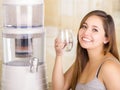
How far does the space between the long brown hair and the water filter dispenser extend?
0.61 feet

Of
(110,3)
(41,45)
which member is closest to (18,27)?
(41,45)

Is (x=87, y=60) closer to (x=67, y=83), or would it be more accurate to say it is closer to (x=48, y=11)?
(x=67, y=83)

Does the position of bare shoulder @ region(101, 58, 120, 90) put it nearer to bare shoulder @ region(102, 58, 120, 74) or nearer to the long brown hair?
bare shoulder @ region(102, 58, 120, 74)

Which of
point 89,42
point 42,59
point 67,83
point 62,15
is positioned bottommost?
point 67,83

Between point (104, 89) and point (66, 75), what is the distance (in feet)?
1.05

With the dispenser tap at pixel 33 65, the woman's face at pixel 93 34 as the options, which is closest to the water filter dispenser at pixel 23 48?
the dispenser tap at pixel 33 65

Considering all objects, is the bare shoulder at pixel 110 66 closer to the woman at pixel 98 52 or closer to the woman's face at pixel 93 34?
the woman at pixel 98 52

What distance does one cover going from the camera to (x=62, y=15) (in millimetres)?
1811

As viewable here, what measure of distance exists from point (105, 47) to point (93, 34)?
0.12 m

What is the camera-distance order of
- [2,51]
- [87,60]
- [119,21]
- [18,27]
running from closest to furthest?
[18,27] → [87,60] → [2,51] → [119,21]

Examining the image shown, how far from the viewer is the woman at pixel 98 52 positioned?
1271 millimetres

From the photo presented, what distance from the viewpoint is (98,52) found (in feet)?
4.55

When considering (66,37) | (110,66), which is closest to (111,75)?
(110,66)

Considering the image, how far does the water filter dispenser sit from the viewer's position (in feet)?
4.52
